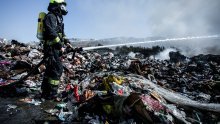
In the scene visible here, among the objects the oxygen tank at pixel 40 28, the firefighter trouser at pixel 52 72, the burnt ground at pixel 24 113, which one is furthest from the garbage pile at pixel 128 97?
the oxygen tank at pixel 40 28

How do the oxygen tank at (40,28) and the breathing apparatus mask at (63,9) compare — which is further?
the breathing apparatus mask at (63,9)

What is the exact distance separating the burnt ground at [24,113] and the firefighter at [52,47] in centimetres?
36

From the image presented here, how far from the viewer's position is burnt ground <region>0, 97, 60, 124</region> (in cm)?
426

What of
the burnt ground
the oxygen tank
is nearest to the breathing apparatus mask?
the oxygen tank

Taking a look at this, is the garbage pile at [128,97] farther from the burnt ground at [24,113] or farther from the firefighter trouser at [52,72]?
the firefighter trouser at [52,72]

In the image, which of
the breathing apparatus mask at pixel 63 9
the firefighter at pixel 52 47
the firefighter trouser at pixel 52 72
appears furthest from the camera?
the breathing apparatus mask at pixel 63 9

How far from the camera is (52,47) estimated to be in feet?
18.2

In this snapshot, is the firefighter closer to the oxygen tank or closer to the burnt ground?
the oxygen tank

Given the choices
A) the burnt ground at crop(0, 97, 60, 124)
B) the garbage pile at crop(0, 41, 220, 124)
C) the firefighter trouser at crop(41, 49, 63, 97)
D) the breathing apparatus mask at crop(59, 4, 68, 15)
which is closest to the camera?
the garbage pile at crop(0, 41, 220, 124)

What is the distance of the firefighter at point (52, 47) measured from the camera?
5.42 meters

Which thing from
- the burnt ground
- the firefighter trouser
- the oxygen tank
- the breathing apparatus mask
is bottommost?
the burnt ground

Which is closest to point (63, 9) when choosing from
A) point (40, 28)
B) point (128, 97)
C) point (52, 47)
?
point (40, 28)

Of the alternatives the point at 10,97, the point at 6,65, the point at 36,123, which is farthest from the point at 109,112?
the point at 6,65

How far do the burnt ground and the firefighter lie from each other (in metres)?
0.36
